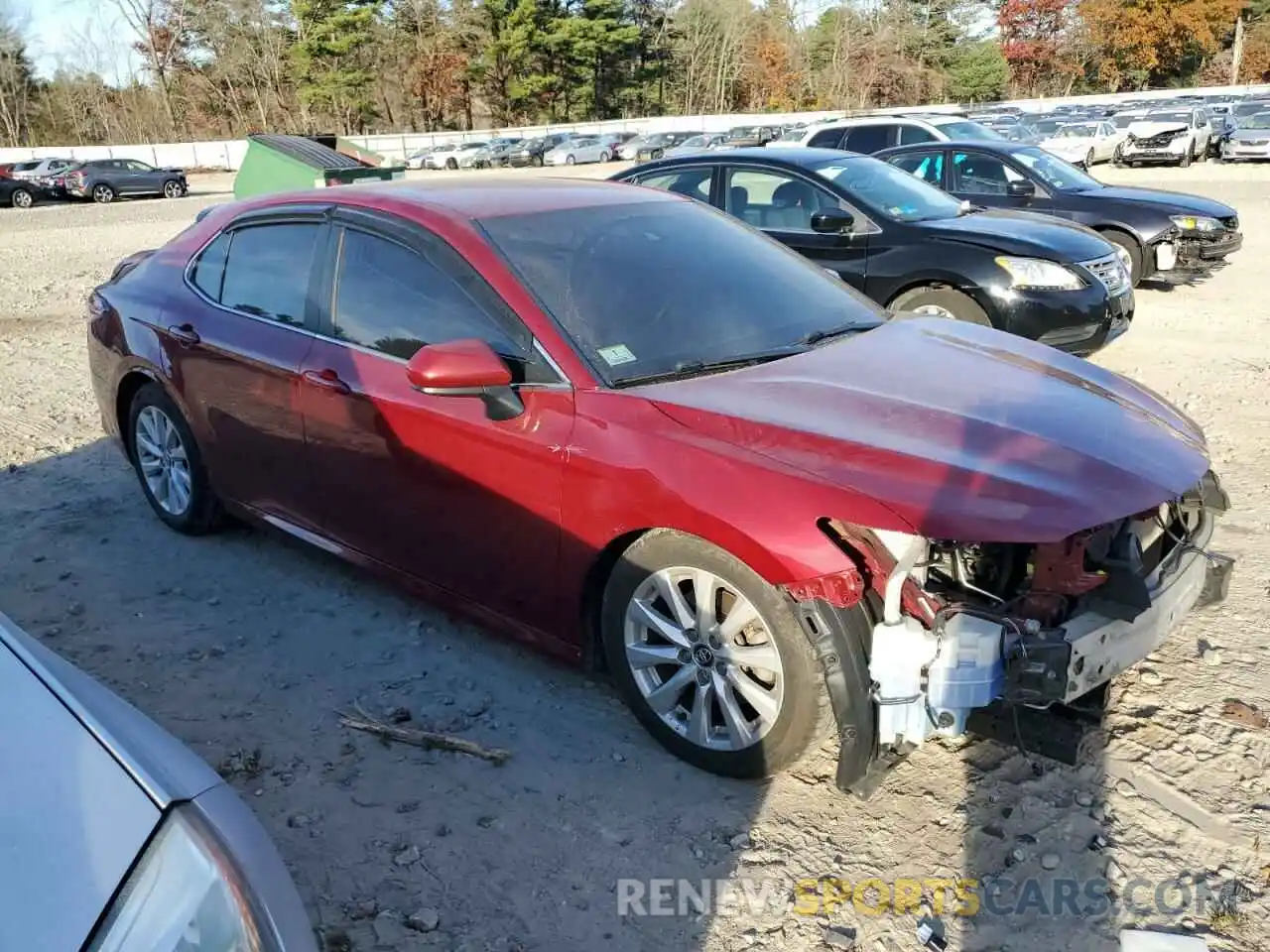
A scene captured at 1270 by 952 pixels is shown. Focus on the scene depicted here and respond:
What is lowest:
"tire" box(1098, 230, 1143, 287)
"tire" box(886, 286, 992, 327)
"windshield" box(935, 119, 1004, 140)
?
"tire" box(1098, 230, 1143, 287)

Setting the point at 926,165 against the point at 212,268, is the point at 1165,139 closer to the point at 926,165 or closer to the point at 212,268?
the point at 926,165

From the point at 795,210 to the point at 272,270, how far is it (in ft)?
15.0

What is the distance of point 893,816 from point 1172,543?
124 centimetres

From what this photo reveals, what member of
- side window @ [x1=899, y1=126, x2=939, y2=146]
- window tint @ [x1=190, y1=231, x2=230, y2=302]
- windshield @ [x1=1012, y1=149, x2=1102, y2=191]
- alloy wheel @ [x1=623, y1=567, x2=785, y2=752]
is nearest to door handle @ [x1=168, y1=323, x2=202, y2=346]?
window tint @ [x1=190, y1=231, x2=230, y2=302]

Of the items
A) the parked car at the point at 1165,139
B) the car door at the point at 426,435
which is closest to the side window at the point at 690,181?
the car door at the point at 426,435

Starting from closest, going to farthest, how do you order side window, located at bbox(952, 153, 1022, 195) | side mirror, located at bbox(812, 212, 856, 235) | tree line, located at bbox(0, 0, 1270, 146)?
A: side mirror, located at bbox(812, 212, 856, 235) < side window, located at bbox(952, 153, 1022, 195) < tree line, located at bbox(0, 0, 1270, 146)

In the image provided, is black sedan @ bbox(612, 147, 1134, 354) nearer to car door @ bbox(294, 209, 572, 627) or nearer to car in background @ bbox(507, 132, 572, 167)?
car door @ bbox(294, 209, 572, 627)

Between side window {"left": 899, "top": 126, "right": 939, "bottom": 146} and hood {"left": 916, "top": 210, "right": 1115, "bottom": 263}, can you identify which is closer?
hood {"left": 916, "top": 210, "right": 1115, "bottom": 263}

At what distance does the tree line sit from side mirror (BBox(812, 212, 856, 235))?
203 feet

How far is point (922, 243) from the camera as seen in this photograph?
721 cm

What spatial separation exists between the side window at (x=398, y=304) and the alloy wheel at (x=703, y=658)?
0.96m

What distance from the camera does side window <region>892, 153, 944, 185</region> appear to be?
1068 centimetres

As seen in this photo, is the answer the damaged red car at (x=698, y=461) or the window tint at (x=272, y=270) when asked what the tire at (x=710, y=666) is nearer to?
the damaged red car at (x=698, y=461)

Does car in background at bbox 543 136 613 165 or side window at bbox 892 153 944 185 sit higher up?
side window at bbox 892 153 944 185
